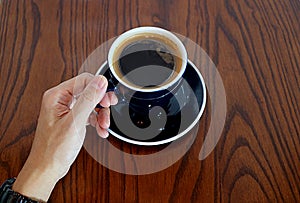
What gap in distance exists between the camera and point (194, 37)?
79cm

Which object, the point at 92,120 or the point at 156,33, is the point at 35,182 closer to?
the point at 92,120

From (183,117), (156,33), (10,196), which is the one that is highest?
(156,33)

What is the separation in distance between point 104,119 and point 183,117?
0.13 meters

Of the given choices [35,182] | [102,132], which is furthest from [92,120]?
[35,182]

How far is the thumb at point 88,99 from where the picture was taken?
625mm

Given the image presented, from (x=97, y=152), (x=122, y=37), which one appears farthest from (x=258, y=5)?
(x=97, y=152)

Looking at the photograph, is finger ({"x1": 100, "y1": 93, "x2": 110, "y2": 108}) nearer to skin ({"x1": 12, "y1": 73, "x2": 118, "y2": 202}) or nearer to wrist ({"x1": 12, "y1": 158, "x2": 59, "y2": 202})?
skin ({"x1": 12, "y1": 73, "x2": 118, "y2": 202})

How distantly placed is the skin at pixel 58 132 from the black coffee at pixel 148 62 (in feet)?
0.17

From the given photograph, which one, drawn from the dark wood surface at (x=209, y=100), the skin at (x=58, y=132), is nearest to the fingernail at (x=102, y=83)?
the skin at (x=58, y=132)

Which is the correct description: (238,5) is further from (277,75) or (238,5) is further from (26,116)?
(26,116)

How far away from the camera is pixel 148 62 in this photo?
68cm

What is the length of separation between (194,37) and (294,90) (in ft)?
0.69

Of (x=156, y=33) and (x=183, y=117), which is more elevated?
(x=156, y=33)

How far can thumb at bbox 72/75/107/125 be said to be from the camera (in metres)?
0.63
